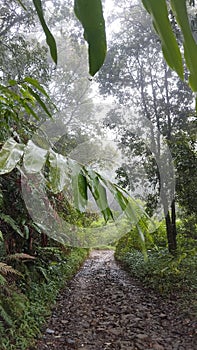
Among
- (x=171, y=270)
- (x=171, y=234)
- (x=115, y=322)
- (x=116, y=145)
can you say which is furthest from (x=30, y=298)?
(x=171, y=234)

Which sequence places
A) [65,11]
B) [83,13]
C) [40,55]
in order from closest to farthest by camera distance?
1. [83,13]
2. [40,55]
3. [65,11]

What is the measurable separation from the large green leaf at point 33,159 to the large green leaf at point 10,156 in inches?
0.6

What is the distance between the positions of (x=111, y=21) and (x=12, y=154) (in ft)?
13.3

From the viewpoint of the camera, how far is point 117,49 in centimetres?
392

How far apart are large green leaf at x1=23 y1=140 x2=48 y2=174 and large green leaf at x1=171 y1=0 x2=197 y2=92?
0.63ft

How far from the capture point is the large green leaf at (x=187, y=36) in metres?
0.15

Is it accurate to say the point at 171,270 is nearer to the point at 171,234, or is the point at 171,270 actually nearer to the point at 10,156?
the point at 171,234

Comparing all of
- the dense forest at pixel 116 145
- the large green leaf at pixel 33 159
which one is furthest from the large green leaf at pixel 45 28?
the dense forest at pixel 116 145

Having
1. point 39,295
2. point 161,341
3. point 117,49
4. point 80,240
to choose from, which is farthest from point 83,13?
point 80,240

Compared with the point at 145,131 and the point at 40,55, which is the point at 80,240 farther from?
the point at 40,55

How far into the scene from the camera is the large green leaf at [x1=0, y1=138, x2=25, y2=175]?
13.1 inches

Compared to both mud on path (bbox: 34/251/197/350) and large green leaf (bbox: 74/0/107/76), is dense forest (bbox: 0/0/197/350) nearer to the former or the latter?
mud on path (bbox: 34/251/197/350)

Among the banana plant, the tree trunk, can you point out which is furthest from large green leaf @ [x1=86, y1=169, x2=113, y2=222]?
the tree trunk

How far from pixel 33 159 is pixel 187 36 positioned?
216mm
